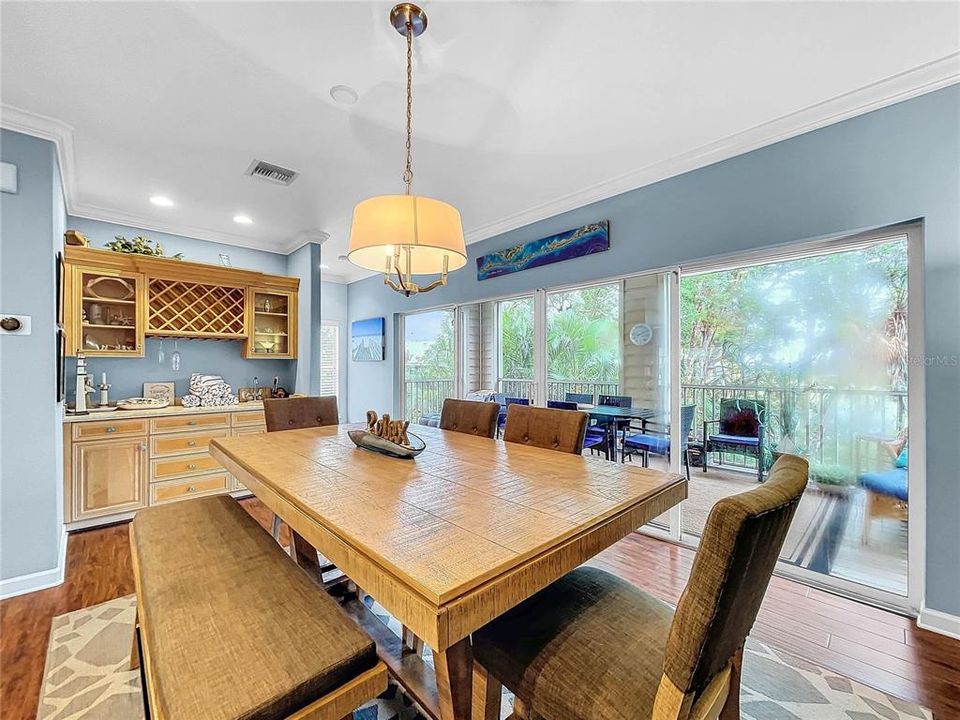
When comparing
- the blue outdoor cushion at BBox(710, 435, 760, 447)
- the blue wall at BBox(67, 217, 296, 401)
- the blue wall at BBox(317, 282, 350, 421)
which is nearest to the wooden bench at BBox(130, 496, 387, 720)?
the blue outdoor cushion at BBox(710, 435, 760, 447)

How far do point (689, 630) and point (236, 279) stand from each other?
15.1ft

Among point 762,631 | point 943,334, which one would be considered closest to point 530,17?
point 943,334

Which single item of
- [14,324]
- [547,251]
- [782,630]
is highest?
[547,251]

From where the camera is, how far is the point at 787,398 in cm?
265

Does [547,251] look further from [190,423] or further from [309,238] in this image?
[190,423]

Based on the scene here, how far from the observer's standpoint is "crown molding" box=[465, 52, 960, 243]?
1.98m

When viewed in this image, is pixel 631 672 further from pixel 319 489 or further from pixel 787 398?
pixel 787 398

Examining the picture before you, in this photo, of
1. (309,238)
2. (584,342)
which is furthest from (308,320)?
(584,342)

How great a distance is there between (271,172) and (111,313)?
6.94 feet

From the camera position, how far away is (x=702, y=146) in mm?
2629

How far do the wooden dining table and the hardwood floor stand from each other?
1.18 m

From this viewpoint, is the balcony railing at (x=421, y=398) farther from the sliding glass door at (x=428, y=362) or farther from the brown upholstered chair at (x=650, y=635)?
the brown upholstered chair at (x=650, y=635)

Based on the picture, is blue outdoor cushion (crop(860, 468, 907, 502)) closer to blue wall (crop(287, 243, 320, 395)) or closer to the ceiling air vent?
the ceiling air vent

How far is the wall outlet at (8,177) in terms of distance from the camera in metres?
2.29
